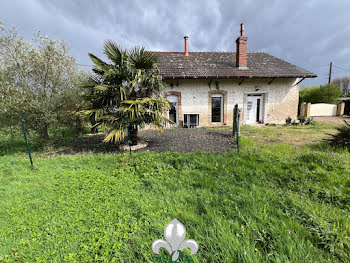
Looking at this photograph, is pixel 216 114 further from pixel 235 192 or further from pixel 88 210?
pixel 88 210

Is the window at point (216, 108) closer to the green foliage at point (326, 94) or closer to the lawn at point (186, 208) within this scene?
the lawn at point (186, 208)

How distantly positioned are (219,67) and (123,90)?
27.2 feet

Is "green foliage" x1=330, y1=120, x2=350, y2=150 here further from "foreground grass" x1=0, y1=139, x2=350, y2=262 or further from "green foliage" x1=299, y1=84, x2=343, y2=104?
"green foliage" x1=299, y1=84, x2=343, y2=104

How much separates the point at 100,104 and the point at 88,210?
3599 mm

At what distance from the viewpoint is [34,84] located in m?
4.93

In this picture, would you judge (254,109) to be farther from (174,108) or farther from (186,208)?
(186,208)

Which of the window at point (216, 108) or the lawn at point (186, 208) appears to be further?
the window at point (216, 108)

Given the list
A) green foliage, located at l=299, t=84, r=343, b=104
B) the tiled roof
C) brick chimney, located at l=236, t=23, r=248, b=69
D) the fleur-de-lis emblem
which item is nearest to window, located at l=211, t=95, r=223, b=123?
the tiled roof

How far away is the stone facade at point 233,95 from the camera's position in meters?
9.60

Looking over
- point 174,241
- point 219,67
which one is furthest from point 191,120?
point 174,241

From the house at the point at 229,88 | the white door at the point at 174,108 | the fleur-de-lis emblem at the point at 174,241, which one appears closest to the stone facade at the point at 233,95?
the house at the point at 229,88

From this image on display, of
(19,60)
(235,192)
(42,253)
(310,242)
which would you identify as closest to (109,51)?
(19,60)

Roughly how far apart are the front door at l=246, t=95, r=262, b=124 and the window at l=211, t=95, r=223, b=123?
87.1 inches

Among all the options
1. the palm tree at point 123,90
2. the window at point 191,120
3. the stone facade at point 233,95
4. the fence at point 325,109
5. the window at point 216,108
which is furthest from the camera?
the fence at point 325,109
